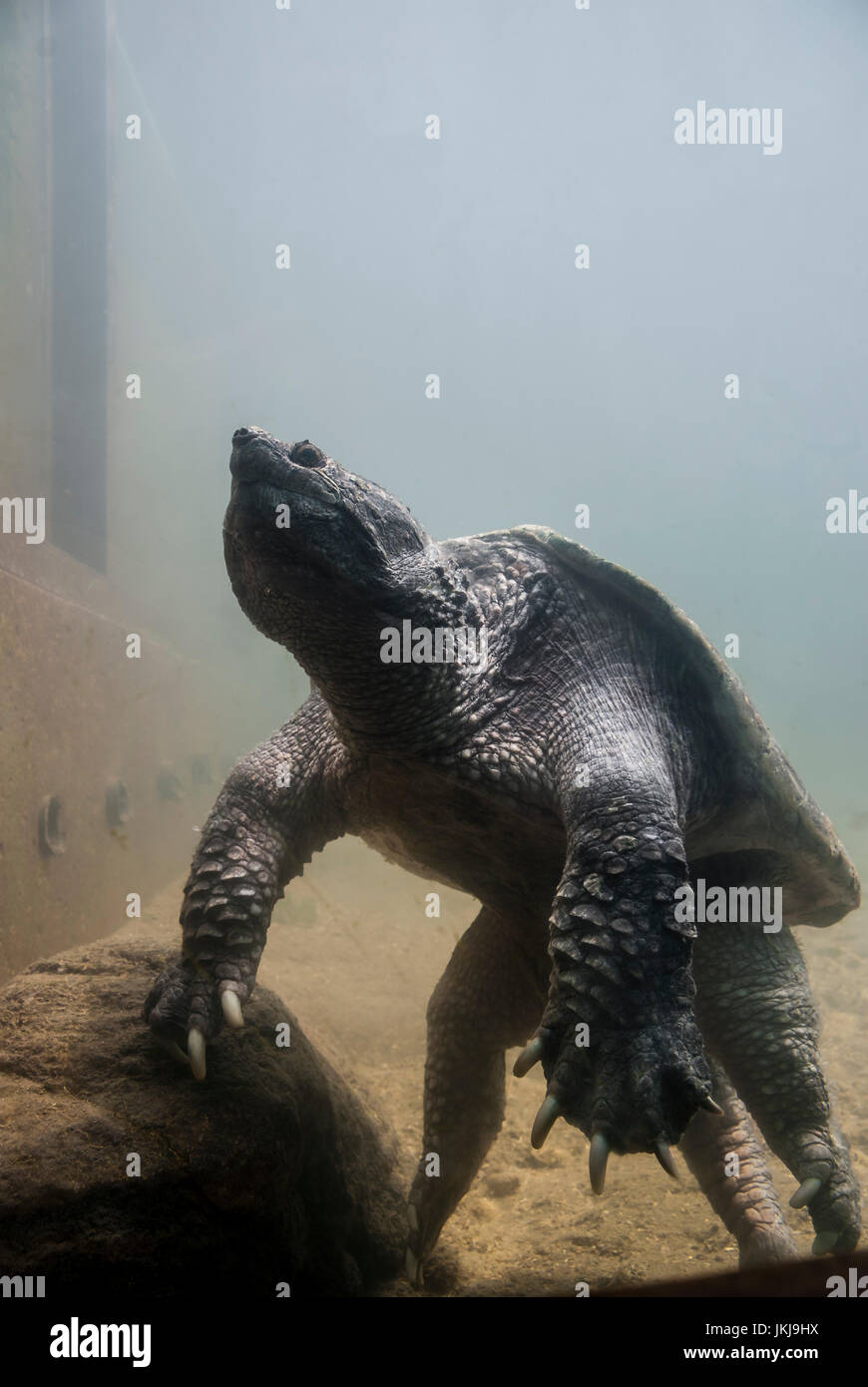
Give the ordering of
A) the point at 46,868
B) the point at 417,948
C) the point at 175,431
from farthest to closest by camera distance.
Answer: the point at 175,431, the point at 417,948, the point at 46,868

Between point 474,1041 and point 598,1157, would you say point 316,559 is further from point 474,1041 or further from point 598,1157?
point 474,1041

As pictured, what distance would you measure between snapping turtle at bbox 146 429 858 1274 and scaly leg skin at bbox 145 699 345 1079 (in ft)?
0.03

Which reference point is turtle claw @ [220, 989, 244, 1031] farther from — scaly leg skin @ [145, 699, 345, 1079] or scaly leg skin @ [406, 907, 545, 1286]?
scaly leg skin @ [406, 907, 545, 1286]

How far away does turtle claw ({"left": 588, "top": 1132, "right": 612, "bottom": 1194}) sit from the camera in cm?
166

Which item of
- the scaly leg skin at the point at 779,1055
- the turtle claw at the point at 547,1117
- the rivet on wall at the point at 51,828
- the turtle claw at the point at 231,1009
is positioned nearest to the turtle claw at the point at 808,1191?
the scaly leg skin at the point at 779,1055

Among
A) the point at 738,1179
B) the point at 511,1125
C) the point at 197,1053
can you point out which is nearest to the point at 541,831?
the point at 197,1053

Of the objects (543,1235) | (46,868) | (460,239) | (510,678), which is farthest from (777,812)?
(460,239)

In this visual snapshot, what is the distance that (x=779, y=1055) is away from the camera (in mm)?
2818

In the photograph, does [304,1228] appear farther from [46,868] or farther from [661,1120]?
[46,868]

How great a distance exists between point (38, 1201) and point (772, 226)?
2267 inches

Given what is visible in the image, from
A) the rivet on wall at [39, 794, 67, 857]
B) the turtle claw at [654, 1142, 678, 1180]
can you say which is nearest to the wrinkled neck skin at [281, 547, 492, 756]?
the turtle claw at [654, 1142, 678, 1180]

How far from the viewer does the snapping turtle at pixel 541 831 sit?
1.77 m

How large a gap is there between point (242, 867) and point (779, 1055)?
235cm
